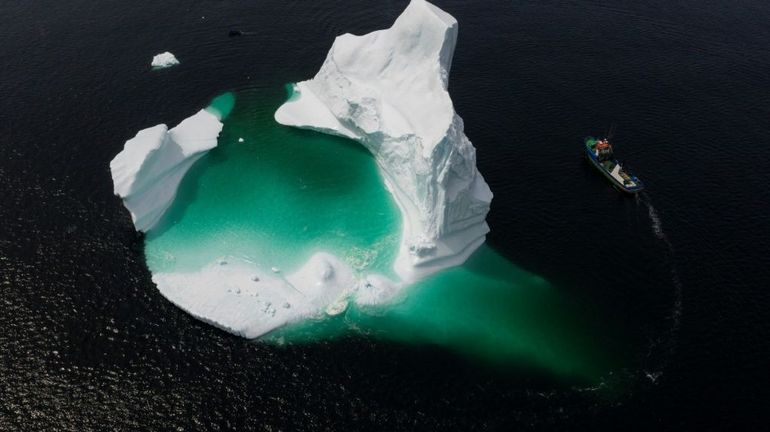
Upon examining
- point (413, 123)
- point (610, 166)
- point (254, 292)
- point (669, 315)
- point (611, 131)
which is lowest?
point (254, 292)

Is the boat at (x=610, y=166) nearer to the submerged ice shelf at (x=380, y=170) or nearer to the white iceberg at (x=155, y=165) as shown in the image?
the submerged ice shelf at (x=380, y=170)

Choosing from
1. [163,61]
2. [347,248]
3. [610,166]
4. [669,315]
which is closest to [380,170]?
[347,248]

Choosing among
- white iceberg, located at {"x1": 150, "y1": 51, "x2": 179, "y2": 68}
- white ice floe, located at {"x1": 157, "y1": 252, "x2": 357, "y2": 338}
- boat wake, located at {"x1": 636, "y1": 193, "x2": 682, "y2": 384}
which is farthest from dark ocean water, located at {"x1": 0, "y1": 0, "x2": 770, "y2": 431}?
white iceberg, located at {"x1": 150, "y1": 51, "x2": 179, "y2": 68}

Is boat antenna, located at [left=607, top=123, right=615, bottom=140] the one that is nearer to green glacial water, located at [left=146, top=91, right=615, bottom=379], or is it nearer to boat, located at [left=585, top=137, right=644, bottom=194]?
boat, located at [left=585, top=137, right=644, bottom=194]

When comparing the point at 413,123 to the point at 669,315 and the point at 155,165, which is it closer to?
the point at 155,165

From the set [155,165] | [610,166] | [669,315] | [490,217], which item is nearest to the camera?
[669,315]

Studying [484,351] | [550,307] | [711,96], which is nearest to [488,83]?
[711,96]
